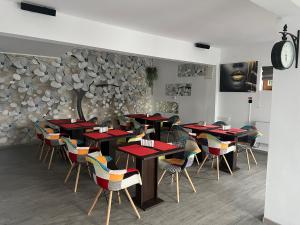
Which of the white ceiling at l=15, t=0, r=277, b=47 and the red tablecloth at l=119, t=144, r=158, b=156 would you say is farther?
the white ceiling at l=15, t=0, r=277, b=47

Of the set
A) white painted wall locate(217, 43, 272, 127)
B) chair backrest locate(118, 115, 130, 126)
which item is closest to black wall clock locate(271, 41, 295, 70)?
white painted wall locate(217, 43, 272, 127)

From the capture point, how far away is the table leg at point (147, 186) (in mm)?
2906

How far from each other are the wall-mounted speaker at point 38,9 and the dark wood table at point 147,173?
2.38 metres

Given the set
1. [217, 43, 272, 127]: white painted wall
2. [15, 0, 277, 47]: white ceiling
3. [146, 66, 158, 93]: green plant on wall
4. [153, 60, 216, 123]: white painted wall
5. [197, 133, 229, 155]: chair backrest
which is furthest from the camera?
[146, 66, 158, 93]: green plant on wall

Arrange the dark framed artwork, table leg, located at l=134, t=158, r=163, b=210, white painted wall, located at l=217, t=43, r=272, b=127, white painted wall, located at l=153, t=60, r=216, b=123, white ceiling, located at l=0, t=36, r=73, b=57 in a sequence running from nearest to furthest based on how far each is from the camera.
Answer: table leg, located at l=134, t=158, r=163, b=210 < white ceiling, located at l=0, t=36, r=73, b=57 < white painted wall, located at l=217, t=43, r=272, b=127 < the dark framed artwork < white painted wall, located at l=153, t=60, r=216, b=123

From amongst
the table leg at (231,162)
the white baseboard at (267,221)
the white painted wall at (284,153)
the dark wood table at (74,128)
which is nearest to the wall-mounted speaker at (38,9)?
the dark wood table at (74,128)

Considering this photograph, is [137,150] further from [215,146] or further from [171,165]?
[215,146]

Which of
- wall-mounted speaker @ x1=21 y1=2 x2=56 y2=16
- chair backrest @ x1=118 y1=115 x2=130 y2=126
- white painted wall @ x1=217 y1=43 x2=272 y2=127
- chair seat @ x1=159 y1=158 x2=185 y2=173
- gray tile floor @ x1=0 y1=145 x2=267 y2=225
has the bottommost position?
gray tile floor @ x1=0 y1=145 x2=267 y2=225

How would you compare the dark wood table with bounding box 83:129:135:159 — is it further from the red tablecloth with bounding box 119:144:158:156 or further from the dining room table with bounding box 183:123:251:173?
the dining room table with bounding box 183:123:251:173

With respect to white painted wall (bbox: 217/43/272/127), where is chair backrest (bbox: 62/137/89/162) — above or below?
below

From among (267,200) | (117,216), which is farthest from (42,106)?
(267,200)

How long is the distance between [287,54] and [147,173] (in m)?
2.09

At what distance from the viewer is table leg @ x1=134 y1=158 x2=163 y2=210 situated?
9.53 ft

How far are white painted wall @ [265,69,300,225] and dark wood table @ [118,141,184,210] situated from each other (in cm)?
115
